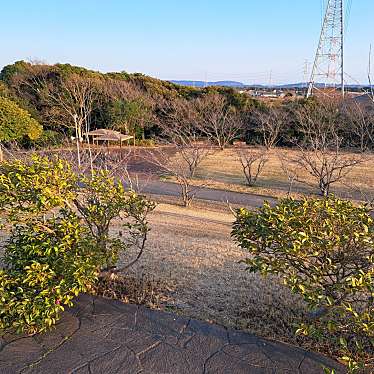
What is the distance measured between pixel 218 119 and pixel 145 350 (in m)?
20.7

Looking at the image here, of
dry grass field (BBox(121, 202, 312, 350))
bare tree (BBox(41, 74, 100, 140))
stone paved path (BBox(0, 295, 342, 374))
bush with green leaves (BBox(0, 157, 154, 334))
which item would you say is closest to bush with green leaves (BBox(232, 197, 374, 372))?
stone paved path (BBox(0, 295, 342, 374))

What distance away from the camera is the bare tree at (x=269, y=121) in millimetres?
21066

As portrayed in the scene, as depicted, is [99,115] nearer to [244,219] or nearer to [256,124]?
[256,124]

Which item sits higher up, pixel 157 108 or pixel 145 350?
pixel 157 108

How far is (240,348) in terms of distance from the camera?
2898 mm

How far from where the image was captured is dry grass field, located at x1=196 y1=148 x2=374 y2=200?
12.8 metres

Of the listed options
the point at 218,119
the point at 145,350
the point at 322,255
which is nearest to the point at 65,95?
the point at 218,119

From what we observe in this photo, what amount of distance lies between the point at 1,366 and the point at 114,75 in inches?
1117

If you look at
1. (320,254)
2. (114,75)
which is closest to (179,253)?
(320,254)

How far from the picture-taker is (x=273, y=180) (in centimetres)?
1462

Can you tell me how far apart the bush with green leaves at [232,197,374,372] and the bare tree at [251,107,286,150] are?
17830 mm

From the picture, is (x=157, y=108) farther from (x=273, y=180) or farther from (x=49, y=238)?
(x=49, y=238)

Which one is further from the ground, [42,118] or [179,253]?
[42,118]

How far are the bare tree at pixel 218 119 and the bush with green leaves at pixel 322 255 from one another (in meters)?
17.8
